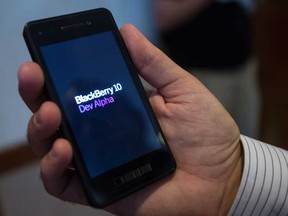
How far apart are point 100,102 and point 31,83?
10 centimetres

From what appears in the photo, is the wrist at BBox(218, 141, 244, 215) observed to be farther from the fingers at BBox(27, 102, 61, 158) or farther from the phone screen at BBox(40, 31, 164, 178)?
the fingers at BBox(27, 102, 61, 158)

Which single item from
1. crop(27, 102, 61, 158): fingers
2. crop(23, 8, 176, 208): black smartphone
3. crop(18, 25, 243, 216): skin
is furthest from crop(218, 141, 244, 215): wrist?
crop(27, 102, 61, 158): fingers

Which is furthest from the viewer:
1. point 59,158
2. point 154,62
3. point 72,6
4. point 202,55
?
point 202,55

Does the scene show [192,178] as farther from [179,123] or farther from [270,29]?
[270,29]

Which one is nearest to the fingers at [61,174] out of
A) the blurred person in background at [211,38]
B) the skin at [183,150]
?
the skin at [183,150]

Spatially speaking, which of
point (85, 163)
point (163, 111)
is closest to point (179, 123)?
point (163, 111)

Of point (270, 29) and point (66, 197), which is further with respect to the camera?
point (270, 29)

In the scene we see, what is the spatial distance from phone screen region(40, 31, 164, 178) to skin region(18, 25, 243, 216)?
34mm

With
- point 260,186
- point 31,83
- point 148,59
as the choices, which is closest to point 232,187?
point 260,186

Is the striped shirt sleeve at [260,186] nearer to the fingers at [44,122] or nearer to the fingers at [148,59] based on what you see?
the fingers at [148,59]

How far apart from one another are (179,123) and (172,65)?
8 cm

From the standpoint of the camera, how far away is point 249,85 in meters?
1.22

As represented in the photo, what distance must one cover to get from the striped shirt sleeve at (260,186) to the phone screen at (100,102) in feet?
0.50

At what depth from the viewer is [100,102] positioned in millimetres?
A: 500
